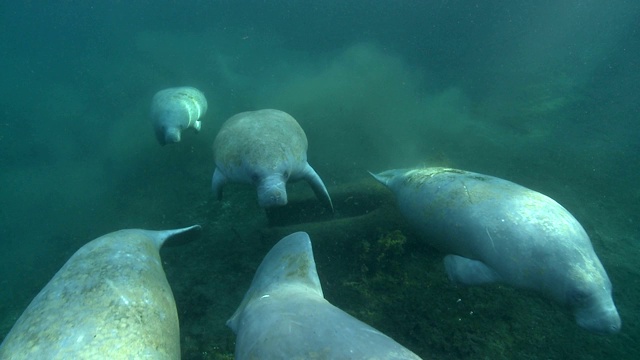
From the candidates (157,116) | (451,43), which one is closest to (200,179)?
(157,116)

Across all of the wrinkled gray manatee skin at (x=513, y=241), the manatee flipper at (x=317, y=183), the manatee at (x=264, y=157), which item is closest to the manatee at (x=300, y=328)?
the manatee at (x=264, y=157)

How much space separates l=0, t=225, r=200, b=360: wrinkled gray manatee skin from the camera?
2.44 meters

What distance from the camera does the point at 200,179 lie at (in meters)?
7.06

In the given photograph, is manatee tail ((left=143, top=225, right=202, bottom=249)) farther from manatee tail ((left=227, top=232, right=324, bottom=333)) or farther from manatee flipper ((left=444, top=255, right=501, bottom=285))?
manatee flipper ((left=444, top=255, right=501, bottom=285))

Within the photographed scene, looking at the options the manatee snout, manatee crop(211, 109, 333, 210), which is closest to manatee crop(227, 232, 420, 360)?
the manatee snout

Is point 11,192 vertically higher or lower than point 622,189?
lower

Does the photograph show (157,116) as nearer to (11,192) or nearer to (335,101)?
(335,101)

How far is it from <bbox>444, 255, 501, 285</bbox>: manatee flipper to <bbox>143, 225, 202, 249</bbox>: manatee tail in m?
3.32

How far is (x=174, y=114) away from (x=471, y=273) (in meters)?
6.58

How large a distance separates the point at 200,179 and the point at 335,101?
5585 millimetres

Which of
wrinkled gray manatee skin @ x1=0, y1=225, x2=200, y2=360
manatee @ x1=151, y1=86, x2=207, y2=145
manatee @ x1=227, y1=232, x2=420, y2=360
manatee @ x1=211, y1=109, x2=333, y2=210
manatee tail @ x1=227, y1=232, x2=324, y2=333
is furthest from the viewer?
manatee @ x1=151, y1=86, x2=207, y2=145

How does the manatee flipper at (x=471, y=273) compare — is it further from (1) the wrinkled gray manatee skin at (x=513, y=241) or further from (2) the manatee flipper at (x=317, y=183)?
(2) the manatee flipper at (x=317, y=183)

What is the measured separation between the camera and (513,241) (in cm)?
331

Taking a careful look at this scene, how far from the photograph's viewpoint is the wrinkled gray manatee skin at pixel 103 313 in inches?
96.0
